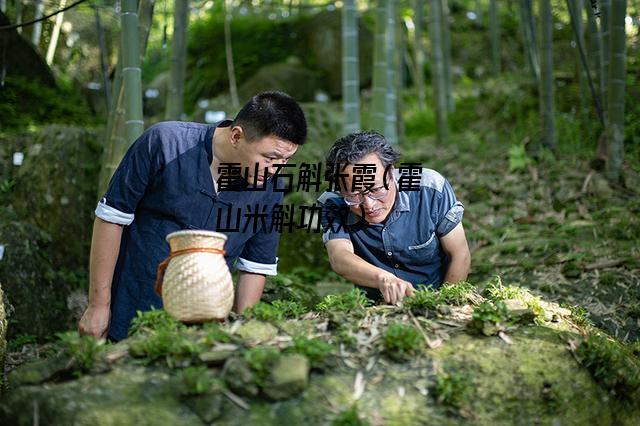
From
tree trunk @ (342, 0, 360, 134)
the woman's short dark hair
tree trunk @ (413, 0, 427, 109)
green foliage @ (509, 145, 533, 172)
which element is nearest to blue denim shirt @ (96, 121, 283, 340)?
the woman's short dark hair

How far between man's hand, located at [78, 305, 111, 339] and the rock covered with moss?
1.77 ft

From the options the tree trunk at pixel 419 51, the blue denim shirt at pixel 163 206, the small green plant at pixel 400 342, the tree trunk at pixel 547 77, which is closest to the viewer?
the small green plant at pixel 400 342

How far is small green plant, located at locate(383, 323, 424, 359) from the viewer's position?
→ 262 cm

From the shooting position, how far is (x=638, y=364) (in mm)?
3049

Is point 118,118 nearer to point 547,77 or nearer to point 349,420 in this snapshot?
point 349,420

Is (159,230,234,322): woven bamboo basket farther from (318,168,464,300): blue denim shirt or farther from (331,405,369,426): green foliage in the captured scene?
(318,168,464,300): blue denim shirt

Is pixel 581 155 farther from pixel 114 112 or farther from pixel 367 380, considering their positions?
pixel 367 380

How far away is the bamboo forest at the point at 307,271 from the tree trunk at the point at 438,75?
180cm

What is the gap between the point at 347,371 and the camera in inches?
100.0

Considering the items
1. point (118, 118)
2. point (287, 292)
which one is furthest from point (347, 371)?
point (118, 118)

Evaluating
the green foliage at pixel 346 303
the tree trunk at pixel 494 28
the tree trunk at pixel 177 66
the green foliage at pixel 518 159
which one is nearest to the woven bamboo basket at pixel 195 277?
the green foliage at pixel 346 303

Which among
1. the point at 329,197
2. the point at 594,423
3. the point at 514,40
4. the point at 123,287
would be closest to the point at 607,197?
the point at 329,197

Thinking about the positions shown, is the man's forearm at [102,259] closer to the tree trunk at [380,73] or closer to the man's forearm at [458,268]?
the man's forearm at [458,268]

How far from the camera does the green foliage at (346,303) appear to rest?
9.91 ft
